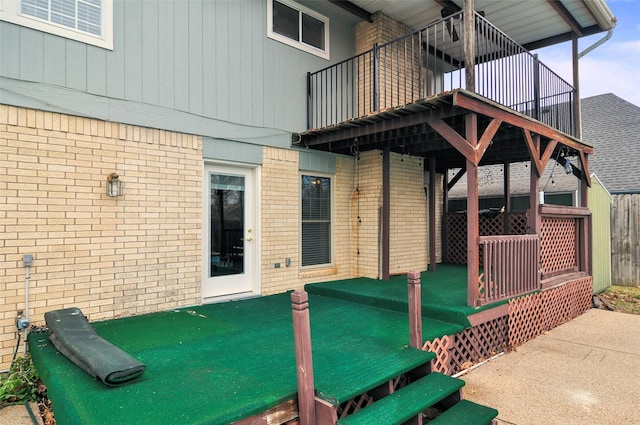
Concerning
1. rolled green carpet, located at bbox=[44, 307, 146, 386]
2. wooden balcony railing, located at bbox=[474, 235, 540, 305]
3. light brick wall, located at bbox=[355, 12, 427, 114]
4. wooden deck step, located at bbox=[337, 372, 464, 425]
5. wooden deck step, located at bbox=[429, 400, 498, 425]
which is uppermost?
light brick wall, located at bbox=[355, 12, 427, 114]

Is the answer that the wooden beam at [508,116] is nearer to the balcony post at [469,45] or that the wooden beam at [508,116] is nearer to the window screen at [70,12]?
the balcony post at [469,45]

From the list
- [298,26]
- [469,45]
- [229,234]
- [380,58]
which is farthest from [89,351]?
[380,58]

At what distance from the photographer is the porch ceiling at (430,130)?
5.09 metres

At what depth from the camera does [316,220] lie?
7.36 metres

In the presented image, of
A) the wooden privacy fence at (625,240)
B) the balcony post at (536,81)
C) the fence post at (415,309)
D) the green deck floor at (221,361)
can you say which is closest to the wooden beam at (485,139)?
the balcony post at (536,81)

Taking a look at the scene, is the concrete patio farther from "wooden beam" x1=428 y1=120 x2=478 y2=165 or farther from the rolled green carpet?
the rolled green carpet

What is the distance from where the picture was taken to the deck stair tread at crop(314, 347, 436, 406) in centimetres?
283

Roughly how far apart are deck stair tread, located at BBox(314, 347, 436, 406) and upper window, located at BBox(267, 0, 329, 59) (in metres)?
5.40

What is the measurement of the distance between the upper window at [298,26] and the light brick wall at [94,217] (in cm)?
260

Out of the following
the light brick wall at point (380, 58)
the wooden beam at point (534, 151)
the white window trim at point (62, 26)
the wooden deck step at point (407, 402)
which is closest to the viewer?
the wooden deck step at point (407, 402)

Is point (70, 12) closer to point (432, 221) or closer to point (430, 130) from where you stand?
point (430, 130)

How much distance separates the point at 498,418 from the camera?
3510 millimetres

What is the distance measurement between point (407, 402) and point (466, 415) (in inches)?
23.4

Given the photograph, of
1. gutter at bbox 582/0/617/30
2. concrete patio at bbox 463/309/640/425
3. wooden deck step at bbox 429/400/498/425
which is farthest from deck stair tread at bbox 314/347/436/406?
gutter at bbox 582/0/617/30
